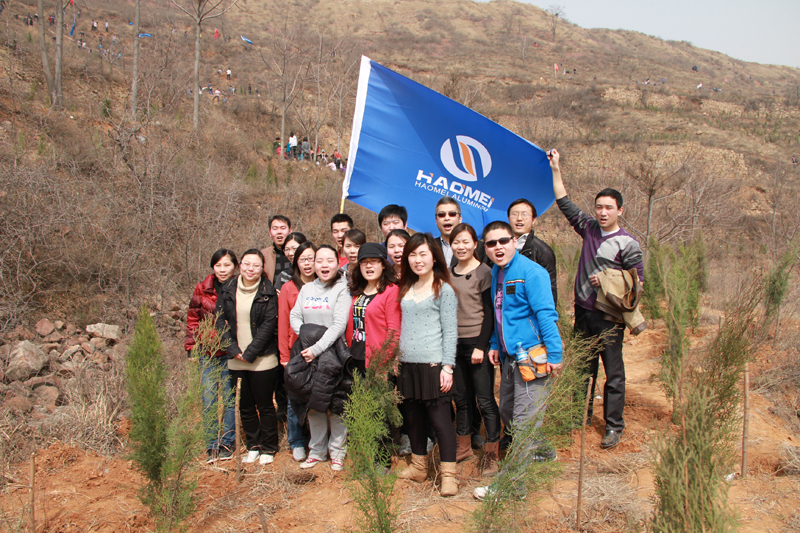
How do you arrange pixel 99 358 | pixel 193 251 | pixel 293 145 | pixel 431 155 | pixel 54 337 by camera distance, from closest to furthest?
pixel 431 155, pixel 99 358, pixel 54 337, pixel 193 251, pixel 293 145

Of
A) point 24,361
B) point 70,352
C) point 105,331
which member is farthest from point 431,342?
point 105,331

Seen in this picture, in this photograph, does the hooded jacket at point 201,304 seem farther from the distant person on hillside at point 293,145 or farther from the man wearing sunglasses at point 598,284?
the distant person on hillside at point 293,145

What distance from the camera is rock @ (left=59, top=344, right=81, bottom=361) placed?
230 inches

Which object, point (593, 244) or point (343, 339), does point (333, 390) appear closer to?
point (343, 339)

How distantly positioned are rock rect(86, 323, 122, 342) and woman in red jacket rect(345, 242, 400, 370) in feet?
15.9

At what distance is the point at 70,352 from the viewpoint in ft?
19.5

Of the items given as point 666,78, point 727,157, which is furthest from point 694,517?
point 666,78

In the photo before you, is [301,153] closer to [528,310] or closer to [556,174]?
[556,174]

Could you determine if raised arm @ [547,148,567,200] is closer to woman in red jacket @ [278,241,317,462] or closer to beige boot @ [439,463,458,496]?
woman in red jacket @ [278,241,317,462]

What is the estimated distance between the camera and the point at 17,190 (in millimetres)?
6730

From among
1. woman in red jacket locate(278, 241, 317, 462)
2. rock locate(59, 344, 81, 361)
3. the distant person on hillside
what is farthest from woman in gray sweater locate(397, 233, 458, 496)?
the distant person on hillside

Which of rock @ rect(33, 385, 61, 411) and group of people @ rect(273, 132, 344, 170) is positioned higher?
group of people @ rect(273, 132, 344, 170)

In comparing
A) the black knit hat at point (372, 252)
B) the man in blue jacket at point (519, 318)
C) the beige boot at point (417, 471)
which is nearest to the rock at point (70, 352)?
the black knit hat at point (372, 252)

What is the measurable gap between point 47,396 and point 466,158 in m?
5.17
